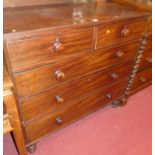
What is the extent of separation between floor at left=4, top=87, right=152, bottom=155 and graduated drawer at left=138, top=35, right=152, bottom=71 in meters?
0.46

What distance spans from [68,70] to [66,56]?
0.36ft

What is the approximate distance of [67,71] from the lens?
1077 mm

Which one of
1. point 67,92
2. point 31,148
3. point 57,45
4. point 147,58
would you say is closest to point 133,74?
point 147,58

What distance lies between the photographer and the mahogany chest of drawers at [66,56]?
0.85m

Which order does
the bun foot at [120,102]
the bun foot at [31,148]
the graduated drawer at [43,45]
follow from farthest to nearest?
the bun foot at [120,102] < the bun foot at [31,148] < the graduated drawer at [43,45]

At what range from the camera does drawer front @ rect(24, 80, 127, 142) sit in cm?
117

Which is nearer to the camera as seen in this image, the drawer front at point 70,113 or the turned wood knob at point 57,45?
the turned wood knob at point 57,45

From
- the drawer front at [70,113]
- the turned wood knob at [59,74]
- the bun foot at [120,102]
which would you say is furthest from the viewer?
the bun foot at [120,102]

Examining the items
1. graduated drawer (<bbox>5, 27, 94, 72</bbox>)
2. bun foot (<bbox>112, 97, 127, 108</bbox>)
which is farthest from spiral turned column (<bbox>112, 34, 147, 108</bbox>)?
graduated drawer (<bbox>5, 27, 94, 72</bbox>)

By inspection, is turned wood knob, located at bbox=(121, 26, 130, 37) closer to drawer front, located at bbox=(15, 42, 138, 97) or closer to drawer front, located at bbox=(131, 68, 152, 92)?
drawer front, located at bbox=(15, 42, 138, 97)

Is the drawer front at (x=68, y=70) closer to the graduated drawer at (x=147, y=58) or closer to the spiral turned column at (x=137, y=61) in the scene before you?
the spiral turned column at (x=137, y=61)

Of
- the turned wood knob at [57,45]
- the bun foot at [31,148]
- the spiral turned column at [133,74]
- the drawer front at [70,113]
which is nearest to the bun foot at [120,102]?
the spiral turned column at [133,74]

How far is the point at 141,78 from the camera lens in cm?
185

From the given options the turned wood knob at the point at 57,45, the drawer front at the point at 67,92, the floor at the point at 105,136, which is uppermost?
Answer: the turned wood knob at the point at 57,45
